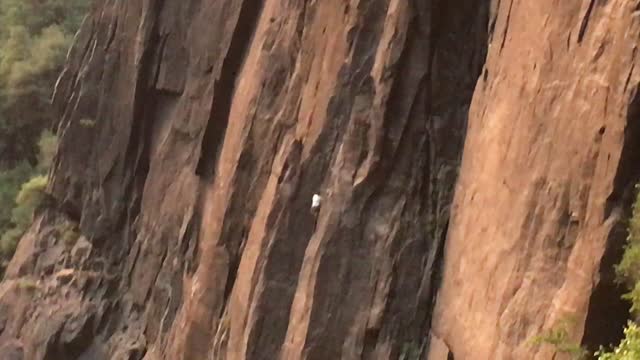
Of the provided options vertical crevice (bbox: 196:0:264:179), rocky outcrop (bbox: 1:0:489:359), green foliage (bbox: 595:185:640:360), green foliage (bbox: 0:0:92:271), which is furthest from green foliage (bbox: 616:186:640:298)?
green foliage (bbox: 0:0:92:271)

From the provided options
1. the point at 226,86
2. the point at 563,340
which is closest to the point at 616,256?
the point at 563,340

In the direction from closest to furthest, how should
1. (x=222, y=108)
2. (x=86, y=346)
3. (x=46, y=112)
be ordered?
(x=222, y=108), (x=86, y=346), (x=46, y=112)

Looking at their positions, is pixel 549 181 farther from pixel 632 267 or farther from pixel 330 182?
pixel 330 182

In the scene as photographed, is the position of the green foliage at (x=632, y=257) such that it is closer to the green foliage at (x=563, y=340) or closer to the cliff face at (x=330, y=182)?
the cliff face at (x=330, y=182)

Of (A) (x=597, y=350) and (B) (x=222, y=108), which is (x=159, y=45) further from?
(A) (x=597, y=350)

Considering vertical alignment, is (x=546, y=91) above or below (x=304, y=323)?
above

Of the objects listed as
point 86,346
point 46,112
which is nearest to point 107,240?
point 86,346
